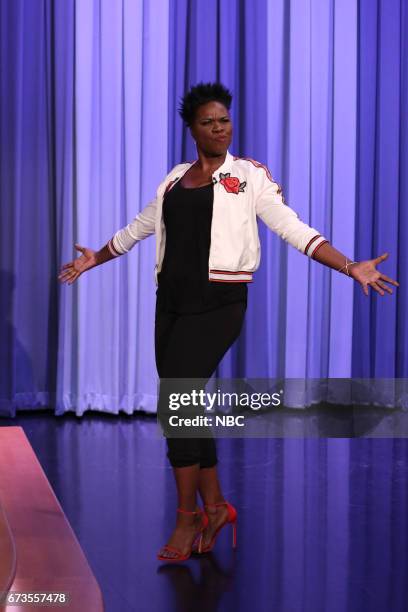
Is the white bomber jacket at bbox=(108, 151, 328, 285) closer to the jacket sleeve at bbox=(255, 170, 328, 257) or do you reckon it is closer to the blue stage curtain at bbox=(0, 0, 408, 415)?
the jacket sleeve at bbox=(255, 170, 328, 257)

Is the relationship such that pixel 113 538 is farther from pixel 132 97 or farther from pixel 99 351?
pixel 132 97

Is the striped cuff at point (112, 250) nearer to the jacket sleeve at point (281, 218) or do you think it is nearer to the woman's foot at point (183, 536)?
the jacket sleeve at point (281, 218)

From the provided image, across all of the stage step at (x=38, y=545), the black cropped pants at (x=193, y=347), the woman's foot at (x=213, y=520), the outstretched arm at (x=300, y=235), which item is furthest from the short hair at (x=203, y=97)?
the stage step at (x=38, y=545)

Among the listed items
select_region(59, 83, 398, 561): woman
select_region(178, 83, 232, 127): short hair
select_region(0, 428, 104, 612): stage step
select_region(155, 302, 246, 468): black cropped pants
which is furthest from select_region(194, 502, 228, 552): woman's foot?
select_region(178, 83, 232, 127): short hair

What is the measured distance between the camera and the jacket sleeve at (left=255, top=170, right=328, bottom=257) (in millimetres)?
2680

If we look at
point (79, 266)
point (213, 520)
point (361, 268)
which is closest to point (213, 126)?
point (361, 268)

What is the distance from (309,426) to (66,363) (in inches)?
53.2

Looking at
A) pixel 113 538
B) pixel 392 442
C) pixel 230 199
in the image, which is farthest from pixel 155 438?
pixel 230 199

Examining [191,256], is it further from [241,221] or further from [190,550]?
[190,550]

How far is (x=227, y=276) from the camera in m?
2.69

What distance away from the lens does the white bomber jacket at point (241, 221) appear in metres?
2.67

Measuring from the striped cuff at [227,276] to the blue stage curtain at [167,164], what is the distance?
2250mm

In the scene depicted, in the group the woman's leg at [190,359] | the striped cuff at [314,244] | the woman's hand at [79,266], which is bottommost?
the woman's leg at [190,359]

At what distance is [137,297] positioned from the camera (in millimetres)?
4973
